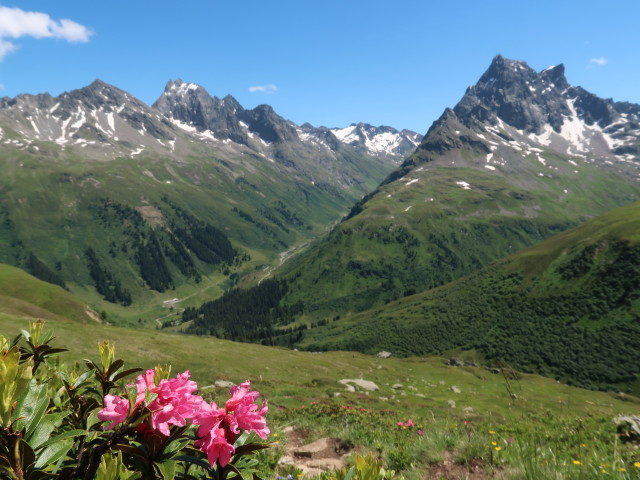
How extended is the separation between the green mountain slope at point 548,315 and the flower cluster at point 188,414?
14553cm

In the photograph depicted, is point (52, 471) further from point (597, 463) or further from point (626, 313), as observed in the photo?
point (626, 313)

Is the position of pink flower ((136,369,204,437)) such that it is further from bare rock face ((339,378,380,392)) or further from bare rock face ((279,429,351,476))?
bare rock face ((339,378,380,392))

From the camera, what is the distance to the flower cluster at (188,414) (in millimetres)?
2705

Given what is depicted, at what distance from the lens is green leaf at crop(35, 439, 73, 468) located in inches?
89.9

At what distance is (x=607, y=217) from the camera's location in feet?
608

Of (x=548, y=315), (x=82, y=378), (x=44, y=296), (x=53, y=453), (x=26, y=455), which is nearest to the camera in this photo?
(x=26, y=455)

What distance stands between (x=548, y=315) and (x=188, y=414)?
17275 centimetres

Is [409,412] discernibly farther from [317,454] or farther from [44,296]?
[44,296]

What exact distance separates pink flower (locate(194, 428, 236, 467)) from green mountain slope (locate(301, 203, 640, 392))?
478 feet

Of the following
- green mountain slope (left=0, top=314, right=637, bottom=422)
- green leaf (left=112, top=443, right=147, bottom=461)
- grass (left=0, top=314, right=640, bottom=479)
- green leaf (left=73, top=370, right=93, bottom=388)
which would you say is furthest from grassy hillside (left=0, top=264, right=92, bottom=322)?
green leaf (left=112, top=443, right=147, bottom=461)

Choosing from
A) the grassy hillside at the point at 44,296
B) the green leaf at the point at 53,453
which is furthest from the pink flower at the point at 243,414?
the grassy hillside at the point at 44,296

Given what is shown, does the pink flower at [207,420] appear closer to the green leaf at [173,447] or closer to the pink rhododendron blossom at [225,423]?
the pink rhododendron blossom at [225,423]

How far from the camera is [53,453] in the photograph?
2412 mm

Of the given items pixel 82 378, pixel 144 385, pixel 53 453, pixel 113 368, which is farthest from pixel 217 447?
pixel 82 378
